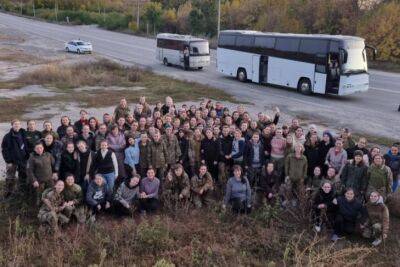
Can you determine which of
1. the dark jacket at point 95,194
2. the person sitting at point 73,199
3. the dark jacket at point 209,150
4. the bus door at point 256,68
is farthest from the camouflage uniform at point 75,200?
the bus door at point 256,68

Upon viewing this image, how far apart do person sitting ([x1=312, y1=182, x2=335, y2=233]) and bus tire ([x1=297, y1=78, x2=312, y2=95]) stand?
49.0 feet

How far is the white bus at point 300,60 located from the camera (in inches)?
837

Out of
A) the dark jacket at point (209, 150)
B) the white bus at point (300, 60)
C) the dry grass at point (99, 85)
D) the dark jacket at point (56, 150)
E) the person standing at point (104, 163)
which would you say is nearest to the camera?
the dark jacket at point (56, 150)

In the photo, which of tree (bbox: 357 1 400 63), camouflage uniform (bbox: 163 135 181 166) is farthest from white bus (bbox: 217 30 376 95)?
camouflage uniform (bbox: 163 135 181 166)

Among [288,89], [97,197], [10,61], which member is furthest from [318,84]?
[10,61]

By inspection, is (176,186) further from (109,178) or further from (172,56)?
(172,56)

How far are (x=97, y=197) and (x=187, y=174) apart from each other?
6.93ft

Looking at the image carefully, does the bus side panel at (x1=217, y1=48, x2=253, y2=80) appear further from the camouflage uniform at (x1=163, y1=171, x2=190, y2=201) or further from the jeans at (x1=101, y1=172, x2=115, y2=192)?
the jeans at (x1=101, y1=172, x2=115, y2=192)

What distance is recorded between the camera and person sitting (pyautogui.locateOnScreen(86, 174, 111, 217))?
8.68 metres

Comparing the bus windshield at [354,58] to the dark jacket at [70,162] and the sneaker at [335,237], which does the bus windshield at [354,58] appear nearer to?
the sneaker at [335,237]

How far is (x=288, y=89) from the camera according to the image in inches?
990

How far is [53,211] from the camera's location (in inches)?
323

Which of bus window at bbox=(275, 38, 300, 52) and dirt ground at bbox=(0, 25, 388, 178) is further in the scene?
bus window at bbox=(275, 38, 300, 52)

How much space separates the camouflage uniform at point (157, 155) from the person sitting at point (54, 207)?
2.12 metres
